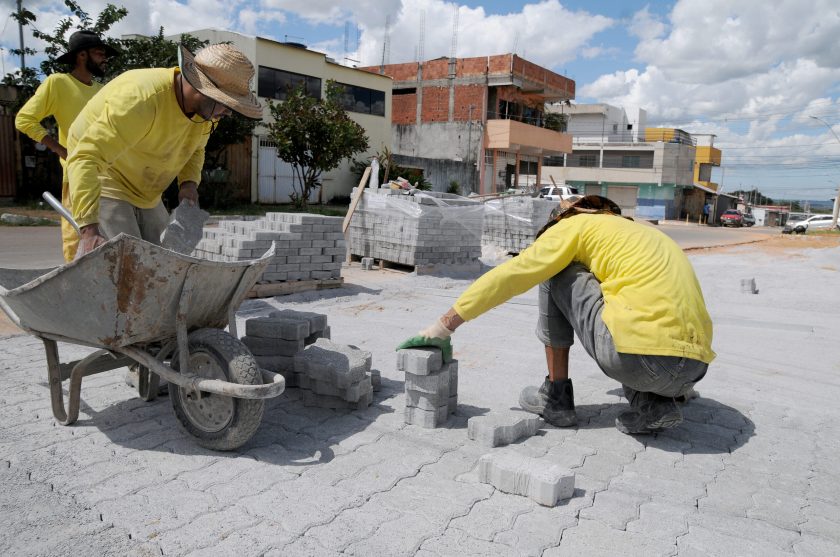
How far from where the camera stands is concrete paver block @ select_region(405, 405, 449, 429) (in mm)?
3180

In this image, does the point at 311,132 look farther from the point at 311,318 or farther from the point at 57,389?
the point at 57,389

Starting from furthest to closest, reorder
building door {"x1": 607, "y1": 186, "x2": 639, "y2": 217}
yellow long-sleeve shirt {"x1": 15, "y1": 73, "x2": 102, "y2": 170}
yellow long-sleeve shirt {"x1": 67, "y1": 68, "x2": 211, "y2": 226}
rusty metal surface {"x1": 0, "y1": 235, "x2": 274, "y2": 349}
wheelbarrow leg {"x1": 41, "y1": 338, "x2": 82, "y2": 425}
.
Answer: building door {"x1": 607, "y1": 186, "x2": 639, "y2": 217} → yellow long-sleeve shirt {"x1": 15, "y1": 73, "x2": 102, "y2": 170} → wheelbarrow leg {"x1": 41, "y1": 338, "x2": 82, "y2": 425} → yellow long-sleeve shirt {"x1": 67, "y1": 68, "x2": 211, "y2": 226} → rusty metal surface {"x1": 0, "y1": 235, "x2": 274, "y2": 349}

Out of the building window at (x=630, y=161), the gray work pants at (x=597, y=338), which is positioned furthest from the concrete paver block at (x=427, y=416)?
the building window at (x=630, y=161)

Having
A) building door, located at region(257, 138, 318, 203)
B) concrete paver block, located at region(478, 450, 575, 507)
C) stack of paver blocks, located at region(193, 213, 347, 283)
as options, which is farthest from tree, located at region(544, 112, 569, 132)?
concrete paver block, located at region(478, 450, 575, 507)

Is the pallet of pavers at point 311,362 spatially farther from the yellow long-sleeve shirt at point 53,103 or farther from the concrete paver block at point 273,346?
the yellow long-sleeve shirt at point 53,103

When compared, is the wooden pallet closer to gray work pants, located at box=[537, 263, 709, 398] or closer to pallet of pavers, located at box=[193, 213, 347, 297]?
pallet of pavers, located at box=[193, 213, 347, 297]

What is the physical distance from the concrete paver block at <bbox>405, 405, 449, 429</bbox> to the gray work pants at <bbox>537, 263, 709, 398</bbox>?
27.5 inches

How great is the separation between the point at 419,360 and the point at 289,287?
4.28 m

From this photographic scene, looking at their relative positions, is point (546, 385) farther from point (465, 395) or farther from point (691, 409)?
point (691, 409)

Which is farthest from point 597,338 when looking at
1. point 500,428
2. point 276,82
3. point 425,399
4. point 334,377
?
point 276,82

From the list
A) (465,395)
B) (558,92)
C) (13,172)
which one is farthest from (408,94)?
(465,395)

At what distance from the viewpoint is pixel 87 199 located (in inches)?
110

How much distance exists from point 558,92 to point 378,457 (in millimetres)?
32674

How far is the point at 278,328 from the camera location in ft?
11.6
